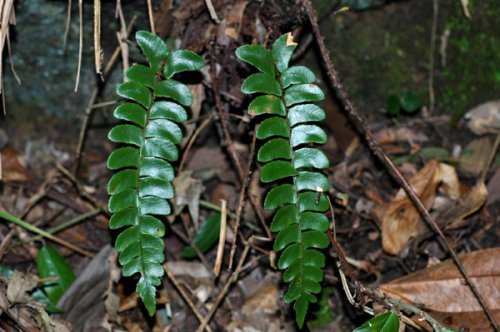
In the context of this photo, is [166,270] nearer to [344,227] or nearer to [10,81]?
[344,227]

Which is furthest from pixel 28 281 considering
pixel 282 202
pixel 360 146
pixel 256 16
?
pixel 360 146

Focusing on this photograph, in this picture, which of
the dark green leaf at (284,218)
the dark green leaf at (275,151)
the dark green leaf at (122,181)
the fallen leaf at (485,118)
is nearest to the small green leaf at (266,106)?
the dark green leaf at (275,151)

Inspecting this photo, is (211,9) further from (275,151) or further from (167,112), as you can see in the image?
(275,151)

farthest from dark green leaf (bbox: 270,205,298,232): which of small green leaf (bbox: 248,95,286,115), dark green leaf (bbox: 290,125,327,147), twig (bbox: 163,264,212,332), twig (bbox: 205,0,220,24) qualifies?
twig (bbox: 205,0,220,24)

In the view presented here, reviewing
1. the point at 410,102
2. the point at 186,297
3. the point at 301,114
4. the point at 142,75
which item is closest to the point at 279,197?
the point at 301,114

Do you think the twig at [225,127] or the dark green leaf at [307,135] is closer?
the dark green leaf at [307,135]

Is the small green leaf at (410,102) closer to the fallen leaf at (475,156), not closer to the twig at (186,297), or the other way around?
the fallen leaf at (475,156)

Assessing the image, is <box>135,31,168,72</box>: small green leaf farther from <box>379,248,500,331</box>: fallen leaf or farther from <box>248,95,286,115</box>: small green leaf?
<box>379,248,500,331</box>: fallen leaf
